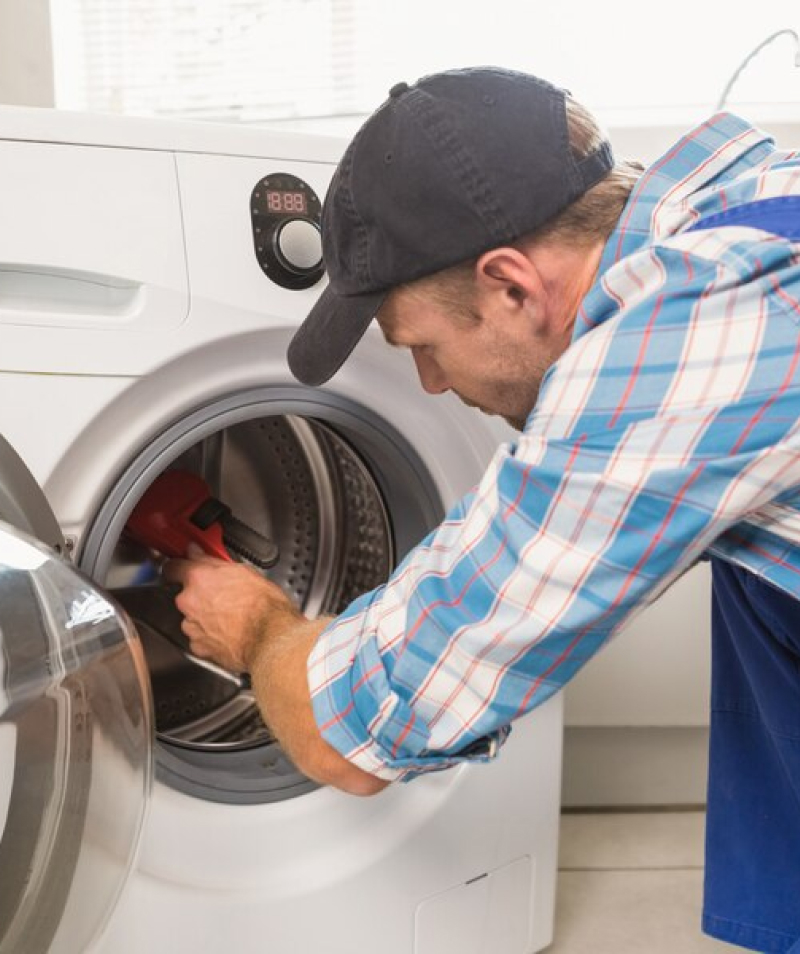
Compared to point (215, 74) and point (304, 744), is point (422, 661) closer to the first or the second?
point (304, 744)

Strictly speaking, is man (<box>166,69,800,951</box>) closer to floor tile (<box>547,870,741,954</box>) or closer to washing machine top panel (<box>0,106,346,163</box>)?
washing machine top panel (<box>0,106,346,163</box>)

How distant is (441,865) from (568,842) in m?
0.50

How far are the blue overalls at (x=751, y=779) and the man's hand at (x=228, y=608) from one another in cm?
37

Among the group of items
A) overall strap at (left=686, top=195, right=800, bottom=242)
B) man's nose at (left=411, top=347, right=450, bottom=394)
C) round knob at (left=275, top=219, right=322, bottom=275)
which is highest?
overall strap at (left=686, top=195, right=800, bottom=242)

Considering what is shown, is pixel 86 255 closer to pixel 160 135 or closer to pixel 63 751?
pixel 160 135

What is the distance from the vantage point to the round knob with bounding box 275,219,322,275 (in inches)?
36.2

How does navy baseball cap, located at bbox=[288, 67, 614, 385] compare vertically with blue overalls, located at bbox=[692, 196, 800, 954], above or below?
above

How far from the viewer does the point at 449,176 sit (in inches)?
30.2

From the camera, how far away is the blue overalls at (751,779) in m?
0.94

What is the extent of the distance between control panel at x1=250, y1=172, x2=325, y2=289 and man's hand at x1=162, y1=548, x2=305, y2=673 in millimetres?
277

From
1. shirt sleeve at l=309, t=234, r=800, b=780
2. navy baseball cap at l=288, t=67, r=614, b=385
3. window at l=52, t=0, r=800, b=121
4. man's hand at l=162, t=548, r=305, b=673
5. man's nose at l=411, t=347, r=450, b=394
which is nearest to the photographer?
shirt sleeve at l=309, t=234, r=800, b=780

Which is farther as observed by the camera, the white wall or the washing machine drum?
the white wall

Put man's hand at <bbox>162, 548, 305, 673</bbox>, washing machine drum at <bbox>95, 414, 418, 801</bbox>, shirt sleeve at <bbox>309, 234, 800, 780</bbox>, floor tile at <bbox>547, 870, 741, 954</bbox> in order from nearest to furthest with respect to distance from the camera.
→ shirt sleeve at <bbox>309, 234, 800, 780</bbox> < man's hand at <bbox>162, 548, 305, 673</bbox> < washing machine drum at <bbox>95, 414, 418, 801</bbox> < floor tile at <bbox>547, 870, 741, 954</bbox>

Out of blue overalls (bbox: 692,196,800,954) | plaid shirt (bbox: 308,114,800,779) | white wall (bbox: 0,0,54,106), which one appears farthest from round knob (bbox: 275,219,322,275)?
white wall (bbox: 0,0,54,106)
